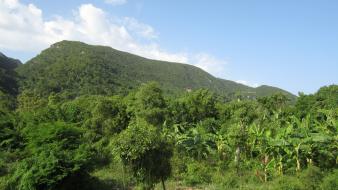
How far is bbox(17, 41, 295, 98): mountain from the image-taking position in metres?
74.4

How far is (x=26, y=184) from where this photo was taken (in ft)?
42.2

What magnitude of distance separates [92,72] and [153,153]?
74889 millimetres

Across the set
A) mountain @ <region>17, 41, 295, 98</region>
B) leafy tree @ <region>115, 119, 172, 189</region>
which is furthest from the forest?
mountain @ <region>17, 41, 295, 98</region>

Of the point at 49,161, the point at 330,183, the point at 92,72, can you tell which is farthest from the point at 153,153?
the point at 92,72

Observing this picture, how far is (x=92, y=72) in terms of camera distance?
82938 mm

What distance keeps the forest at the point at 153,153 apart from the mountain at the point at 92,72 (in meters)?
37.1

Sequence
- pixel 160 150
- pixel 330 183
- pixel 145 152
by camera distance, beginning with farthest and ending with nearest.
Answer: pixel 330 183, pixel 160 150, pixel 145 152

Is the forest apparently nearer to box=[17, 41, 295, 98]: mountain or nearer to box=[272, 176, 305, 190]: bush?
box=[272, 176, 305, 190]: bush

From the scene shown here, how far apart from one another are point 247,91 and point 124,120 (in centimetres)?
13966

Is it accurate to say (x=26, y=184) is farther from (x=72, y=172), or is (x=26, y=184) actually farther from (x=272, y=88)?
(x=272, y=88)

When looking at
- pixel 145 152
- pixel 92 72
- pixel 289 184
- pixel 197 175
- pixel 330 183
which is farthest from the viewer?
pixel 92 72

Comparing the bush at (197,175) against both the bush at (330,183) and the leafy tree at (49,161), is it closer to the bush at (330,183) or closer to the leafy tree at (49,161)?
the leafy tree at (49,161)

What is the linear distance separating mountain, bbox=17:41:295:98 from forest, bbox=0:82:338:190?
37133 millimetres

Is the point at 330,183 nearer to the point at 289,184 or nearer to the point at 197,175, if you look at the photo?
the point at 289,184
